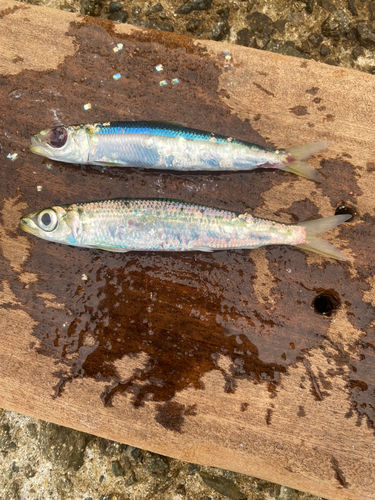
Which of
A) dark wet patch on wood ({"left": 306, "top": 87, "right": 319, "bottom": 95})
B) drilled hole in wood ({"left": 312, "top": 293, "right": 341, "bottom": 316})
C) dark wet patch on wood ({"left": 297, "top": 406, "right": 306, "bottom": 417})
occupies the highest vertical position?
dark wet patch on wood ({"left": 306, "top": 87, "right": 319, "bottom": 95})

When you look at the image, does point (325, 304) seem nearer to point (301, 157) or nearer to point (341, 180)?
point (341, 180)

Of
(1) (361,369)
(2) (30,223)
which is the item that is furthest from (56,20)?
(1) (361,369)

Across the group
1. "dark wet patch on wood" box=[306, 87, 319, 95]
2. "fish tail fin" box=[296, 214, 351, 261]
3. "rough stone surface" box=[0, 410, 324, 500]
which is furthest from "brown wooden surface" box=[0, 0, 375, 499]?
"rough stone surface" box=[0, 410, 324, 500]

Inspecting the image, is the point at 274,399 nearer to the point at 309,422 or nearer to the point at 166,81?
the point at 309,422

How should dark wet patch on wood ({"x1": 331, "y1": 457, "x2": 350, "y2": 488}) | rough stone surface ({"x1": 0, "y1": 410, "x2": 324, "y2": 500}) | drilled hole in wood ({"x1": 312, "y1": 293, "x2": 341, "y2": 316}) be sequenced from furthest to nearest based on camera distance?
rough stone surface ({"x1": 0, "y1": 410, "x2": 324, "y2": 500}) < drilled hole in wood ({"x1": 312, "y1": 293, "x2": 341, "y2": 316}) < dark wet patch on wood ({"x1": 331, "y1": 457, "x2": 350, "y2": 488})

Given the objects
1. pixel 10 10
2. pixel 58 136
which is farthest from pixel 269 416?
pixel 10 10

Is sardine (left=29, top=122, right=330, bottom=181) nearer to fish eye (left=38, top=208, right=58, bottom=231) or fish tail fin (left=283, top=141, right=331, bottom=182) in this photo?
fish tail fin (left=283, top=141, right=331, bottom=182)

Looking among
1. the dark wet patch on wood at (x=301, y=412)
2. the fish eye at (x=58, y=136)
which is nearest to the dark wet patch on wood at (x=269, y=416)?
the dark wet patch on wood at (x=301, y=412)
